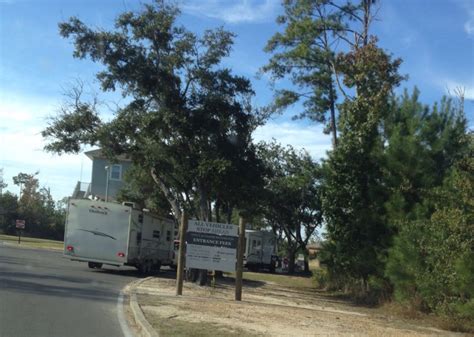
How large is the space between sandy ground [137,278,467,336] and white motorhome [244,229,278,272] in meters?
27.2

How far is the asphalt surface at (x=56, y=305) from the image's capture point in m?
9.77

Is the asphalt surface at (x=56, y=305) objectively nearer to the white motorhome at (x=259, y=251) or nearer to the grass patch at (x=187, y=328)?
the grass patch at (x=187, y=328)

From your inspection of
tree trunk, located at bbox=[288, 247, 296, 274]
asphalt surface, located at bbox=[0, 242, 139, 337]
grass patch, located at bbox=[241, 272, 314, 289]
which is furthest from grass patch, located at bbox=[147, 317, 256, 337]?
tree trunk, located at bbox=[288, 247, 296, 274]

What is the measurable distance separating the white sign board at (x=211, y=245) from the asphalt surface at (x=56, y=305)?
2.64 meters

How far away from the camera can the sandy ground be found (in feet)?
35.0

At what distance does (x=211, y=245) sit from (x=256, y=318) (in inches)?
224

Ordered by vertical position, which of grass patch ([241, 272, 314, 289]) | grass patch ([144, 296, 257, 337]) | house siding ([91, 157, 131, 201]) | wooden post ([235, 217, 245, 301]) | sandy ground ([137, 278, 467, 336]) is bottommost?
grass patch ([241, 272, 314, 289])

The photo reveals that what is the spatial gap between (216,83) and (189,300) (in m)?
9.57

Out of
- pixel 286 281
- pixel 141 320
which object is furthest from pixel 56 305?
pixel 286 281

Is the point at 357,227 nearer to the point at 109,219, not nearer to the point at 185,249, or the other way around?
the point at 185,249

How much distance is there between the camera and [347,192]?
20.1 meters

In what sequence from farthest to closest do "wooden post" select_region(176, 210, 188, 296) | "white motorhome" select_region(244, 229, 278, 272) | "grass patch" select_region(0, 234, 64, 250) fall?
"white motorhome" select_region(244, 229, 278, 272)
"grass patch" select_region(0, 234, 64, 250)
"wooden post" select_region(176, 210, 188, 296)

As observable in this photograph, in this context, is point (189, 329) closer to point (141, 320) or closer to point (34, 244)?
point (141, 320)

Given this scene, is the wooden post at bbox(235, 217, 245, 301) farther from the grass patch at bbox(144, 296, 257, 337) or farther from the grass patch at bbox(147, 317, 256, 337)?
the grass patch at bbox(147, 317, 256, 337)
